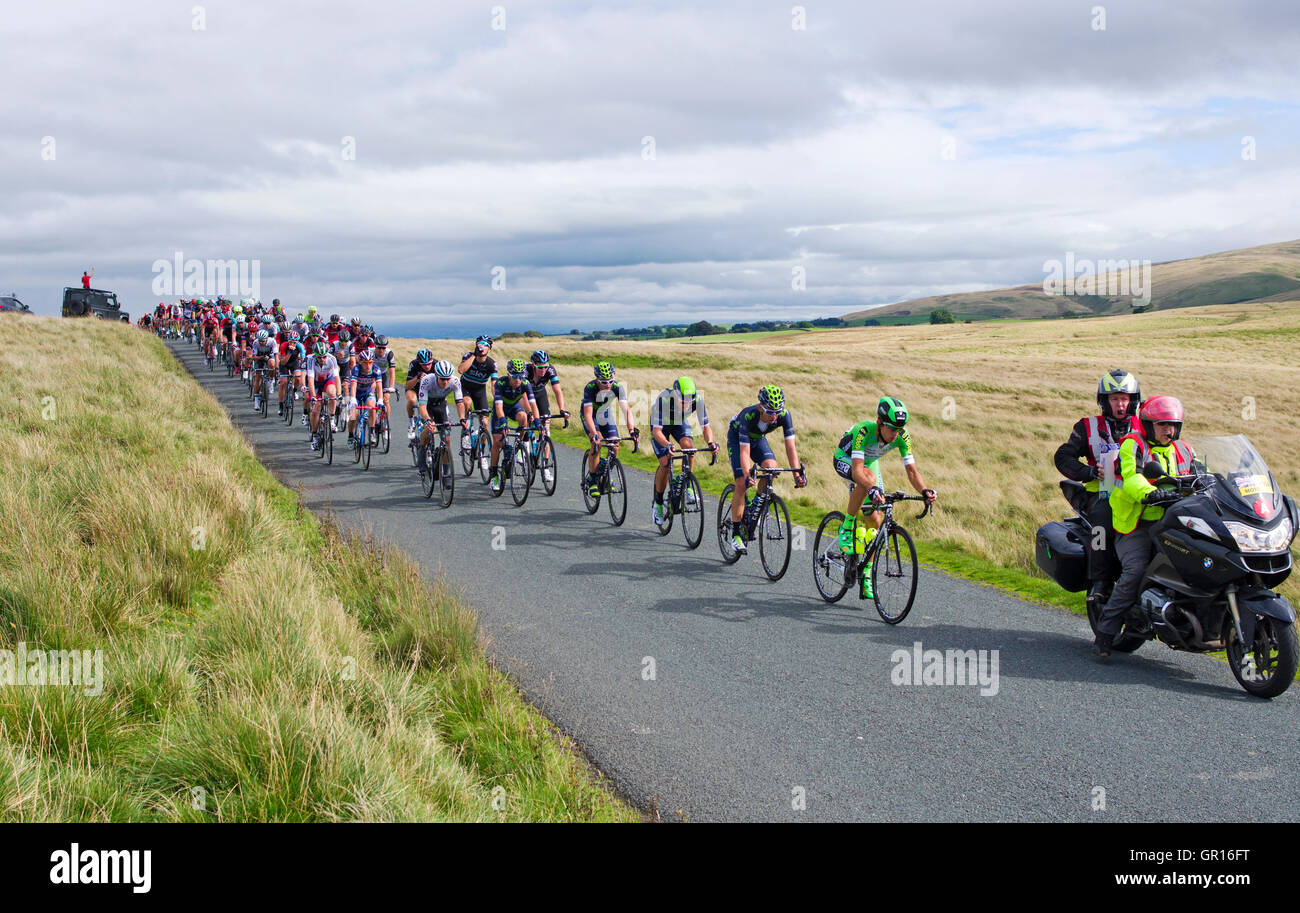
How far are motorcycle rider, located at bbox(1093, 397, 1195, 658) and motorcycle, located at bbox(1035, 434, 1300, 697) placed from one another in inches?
3.6

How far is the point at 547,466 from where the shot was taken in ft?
50.3

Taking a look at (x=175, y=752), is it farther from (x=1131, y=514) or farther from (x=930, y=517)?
(x=930, y=517)

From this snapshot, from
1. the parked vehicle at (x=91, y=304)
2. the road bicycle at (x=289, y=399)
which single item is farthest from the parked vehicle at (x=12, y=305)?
the road bicycle at (x=289, y=399)

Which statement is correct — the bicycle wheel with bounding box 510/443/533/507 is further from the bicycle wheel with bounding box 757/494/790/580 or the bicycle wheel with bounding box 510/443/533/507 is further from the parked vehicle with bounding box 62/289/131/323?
the parked vehicle with bounding box 62/289/131/323

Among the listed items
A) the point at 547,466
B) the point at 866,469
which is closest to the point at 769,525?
the point at 866,469

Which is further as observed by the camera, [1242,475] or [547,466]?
[547,466]

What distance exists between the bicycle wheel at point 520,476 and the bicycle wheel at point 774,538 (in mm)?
5401

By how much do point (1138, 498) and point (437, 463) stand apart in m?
10.5

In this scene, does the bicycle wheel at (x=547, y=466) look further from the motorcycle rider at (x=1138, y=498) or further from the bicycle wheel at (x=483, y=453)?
the motorcycle rider at (x=1138, y=498)

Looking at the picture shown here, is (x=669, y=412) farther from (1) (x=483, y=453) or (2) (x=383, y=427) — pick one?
(2) (x=383, y=427)

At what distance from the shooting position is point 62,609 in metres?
6.39

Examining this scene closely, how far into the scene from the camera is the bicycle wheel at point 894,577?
8.33m
